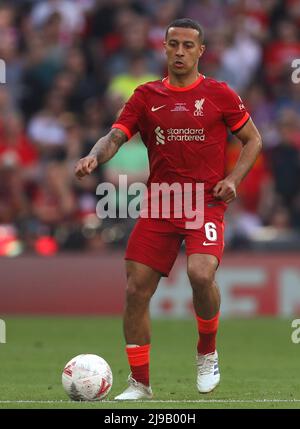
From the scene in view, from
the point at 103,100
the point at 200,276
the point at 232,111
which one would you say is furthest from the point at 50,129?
the point at 200,276

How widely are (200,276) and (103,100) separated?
9.91 metres

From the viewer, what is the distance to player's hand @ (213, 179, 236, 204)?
8984mm

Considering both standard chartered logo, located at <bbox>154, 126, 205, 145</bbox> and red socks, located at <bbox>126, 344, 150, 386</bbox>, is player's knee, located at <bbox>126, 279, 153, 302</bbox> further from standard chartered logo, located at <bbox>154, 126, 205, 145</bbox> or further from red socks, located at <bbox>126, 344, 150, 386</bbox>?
standard chartered logo, located at <bbox>154, 126, 205, 145</bbox>

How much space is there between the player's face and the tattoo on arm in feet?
1.99

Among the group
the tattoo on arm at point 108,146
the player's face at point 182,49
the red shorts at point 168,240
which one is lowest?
the red shorts at point 168,240

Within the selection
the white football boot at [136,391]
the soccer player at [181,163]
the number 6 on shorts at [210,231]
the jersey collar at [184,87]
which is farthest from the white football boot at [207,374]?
the jersey collar at [184,87]

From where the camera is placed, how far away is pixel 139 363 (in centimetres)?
913

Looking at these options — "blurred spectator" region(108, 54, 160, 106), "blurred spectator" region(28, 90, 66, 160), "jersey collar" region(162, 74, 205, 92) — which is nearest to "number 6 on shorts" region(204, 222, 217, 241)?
"jersey collar" region(162, 74, 205, 92)

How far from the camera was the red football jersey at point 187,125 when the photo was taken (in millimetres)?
9195

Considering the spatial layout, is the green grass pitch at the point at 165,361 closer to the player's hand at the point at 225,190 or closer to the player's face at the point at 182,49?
the player's hand at the point at 225,190

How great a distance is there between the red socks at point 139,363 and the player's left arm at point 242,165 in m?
1.23

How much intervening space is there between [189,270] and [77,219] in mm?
8032

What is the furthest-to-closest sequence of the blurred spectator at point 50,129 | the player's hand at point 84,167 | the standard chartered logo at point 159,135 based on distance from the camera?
the blurred spectator at point 50,129 < the standard chartered logo at point 159,135 < the player's hand at point 84,167
